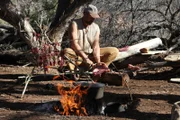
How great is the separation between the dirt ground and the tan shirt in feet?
3.27

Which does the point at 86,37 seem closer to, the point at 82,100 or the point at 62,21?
the point at 82,100

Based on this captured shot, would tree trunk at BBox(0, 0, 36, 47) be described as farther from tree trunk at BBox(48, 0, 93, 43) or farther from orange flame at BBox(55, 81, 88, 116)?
orange flame at BBox(55, 81, 88, 116)

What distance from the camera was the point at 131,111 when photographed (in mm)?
6461

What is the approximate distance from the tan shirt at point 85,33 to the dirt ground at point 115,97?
39.2 inches

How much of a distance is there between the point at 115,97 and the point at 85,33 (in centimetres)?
129

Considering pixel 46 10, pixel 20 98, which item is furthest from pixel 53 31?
pixel 20 98

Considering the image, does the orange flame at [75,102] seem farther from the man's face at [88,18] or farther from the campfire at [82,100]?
the man's face at [88,18]

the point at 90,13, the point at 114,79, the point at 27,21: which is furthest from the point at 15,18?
the point at 90,13

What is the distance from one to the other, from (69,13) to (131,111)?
16.3ft

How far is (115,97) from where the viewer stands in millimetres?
7641

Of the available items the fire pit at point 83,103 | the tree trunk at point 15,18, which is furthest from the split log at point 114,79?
the fire pit at point 83,103

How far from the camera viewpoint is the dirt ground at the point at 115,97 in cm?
611

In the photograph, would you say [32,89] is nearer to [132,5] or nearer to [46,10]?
[132,5]

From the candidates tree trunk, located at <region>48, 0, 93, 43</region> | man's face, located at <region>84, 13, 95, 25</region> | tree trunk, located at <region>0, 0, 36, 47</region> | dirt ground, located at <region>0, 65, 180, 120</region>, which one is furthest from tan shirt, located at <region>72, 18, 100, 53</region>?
tree trunk, located at <region>48, 0, 93, 43</region>
